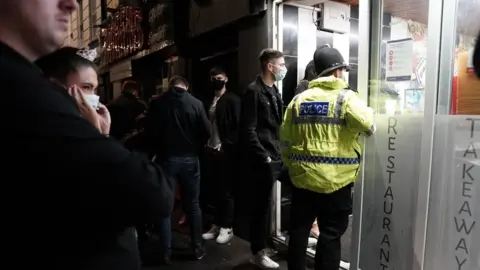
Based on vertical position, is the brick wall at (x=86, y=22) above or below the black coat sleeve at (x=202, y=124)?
above

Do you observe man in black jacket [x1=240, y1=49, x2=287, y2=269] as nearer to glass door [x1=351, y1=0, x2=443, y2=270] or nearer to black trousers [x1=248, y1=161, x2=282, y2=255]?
black trousers [x1=248, y1=161, x2=282, y2=255]

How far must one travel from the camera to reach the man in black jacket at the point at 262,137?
3293 millimetres

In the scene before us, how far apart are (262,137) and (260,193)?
1.71 feet

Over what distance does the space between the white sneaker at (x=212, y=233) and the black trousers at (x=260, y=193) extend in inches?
35.5

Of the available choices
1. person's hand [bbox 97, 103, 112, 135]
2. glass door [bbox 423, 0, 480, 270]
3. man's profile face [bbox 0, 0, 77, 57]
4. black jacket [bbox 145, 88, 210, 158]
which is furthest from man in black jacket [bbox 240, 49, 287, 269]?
man's profile face [bbox 0, 0, 77, 57]

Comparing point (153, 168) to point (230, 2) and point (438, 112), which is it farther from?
point (230, 2)

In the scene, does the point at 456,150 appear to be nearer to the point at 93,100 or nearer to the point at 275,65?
the point at 275,65

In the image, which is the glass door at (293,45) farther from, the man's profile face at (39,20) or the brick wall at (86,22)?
the brick wall at (86,22)

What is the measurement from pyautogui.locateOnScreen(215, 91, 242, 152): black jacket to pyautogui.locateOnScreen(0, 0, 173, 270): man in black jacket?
315 centimetres

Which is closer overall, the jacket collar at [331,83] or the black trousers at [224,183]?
the jacket collar at [331,83]

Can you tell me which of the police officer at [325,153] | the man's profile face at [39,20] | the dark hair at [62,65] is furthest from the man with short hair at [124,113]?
the man's profile face at [39,20]

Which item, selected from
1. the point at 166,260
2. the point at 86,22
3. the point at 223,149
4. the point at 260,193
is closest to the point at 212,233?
the point at 166,260

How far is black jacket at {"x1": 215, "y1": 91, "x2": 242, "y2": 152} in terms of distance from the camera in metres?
4.01

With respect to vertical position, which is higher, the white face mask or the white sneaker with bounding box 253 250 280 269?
the white face mask
